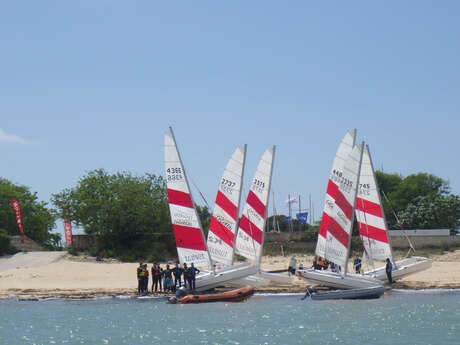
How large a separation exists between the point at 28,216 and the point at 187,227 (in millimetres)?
34781

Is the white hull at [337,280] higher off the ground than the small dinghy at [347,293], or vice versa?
the white hull at [337,280]

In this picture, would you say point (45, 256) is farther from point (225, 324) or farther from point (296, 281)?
point (225, 324)

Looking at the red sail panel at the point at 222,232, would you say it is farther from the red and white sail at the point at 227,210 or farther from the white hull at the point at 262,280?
the white hull at the point at 262,280

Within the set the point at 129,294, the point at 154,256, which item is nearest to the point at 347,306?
the point at 129,294

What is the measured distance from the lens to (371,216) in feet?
107

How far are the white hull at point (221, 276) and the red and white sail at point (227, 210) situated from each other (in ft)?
5.79

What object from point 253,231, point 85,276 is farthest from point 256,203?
point 85,276

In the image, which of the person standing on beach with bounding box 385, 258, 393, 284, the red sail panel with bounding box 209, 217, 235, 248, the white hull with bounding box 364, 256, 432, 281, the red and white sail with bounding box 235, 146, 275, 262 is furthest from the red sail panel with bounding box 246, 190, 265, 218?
the person standing on beach with bounding box 385, 258, 393, 284

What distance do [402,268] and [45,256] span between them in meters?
22.2

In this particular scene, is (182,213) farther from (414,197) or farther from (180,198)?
(414,197)

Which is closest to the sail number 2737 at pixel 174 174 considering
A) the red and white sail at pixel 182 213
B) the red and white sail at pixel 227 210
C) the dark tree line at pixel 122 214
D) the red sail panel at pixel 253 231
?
the red and white sail at pixel 182 213

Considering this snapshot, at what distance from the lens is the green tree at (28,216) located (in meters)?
57.4

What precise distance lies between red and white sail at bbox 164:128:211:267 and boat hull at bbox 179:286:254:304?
6.30 feet

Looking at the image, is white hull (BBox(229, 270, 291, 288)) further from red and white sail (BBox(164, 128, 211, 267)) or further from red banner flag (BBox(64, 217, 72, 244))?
red banner flag (BBox(64, 217, 72, 244))
